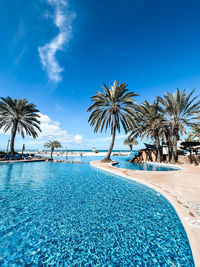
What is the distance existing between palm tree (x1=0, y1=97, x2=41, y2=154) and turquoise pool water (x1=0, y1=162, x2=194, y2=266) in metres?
20.5

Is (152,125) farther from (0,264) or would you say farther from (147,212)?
(0,264)

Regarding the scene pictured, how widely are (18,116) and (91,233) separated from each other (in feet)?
80.8

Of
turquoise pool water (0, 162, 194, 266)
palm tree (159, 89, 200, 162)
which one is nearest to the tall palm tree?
palm tree (159, 89, 200, 162)

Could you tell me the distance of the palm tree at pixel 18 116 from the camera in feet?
66.9

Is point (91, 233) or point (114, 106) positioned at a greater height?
point (114, 106)

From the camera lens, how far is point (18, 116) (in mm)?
21875

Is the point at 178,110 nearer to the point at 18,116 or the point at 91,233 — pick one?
the point at 91,233

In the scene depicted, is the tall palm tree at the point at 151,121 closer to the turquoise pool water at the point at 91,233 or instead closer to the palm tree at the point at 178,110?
the palm tree at the point at 178,110

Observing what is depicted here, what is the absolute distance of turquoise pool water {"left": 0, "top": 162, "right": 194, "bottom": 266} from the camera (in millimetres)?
2408

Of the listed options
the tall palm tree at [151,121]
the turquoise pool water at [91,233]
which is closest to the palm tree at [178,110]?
the tall palm tree at [151,121]

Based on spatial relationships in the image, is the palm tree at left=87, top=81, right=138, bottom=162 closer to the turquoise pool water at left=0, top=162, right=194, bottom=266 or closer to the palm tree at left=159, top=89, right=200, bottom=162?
the palm tree at left=159, top=89, right=200, bottom=162

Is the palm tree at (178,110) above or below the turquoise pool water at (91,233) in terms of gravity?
above

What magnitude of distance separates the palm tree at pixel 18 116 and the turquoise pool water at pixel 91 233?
20454 millimetres

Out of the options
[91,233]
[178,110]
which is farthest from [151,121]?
[91,233]
